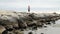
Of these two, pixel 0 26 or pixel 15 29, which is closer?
pixel 0 26

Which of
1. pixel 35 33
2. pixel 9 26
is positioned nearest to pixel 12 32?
pixel 9 26

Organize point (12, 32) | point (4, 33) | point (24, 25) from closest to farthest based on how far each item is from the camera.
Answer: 1. point (4, 33)
2. point (12, 32)
3. point (24, 25)

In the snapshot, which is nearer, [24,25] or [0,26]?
[0,26]

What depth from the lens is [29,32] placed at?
105ft

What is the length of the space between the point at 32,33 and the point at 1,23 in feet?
15.3

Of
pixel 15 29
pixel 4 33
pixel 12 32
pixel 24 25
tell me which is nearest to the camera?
pixel 4 33

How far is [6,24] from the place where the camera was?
30.9m

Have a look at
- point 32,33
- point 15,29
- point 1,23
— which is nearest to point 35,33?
point 32,33

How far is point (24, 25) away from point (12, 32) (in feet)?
18.8

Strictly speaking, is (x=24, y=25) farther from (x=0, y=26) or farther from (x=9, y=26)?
(x=0, y=26)

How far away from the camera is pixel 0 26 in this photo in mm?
28719

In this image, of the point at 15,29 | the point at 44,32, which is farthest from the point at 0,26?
the point at 44,32

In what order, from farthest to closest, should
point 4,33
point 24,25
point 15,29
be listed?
1. point 24,25
2. point 15,29
3. point 4,33

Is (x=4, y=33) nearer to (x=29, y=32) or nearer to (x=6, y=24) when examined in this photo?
(x=6, y=24)
